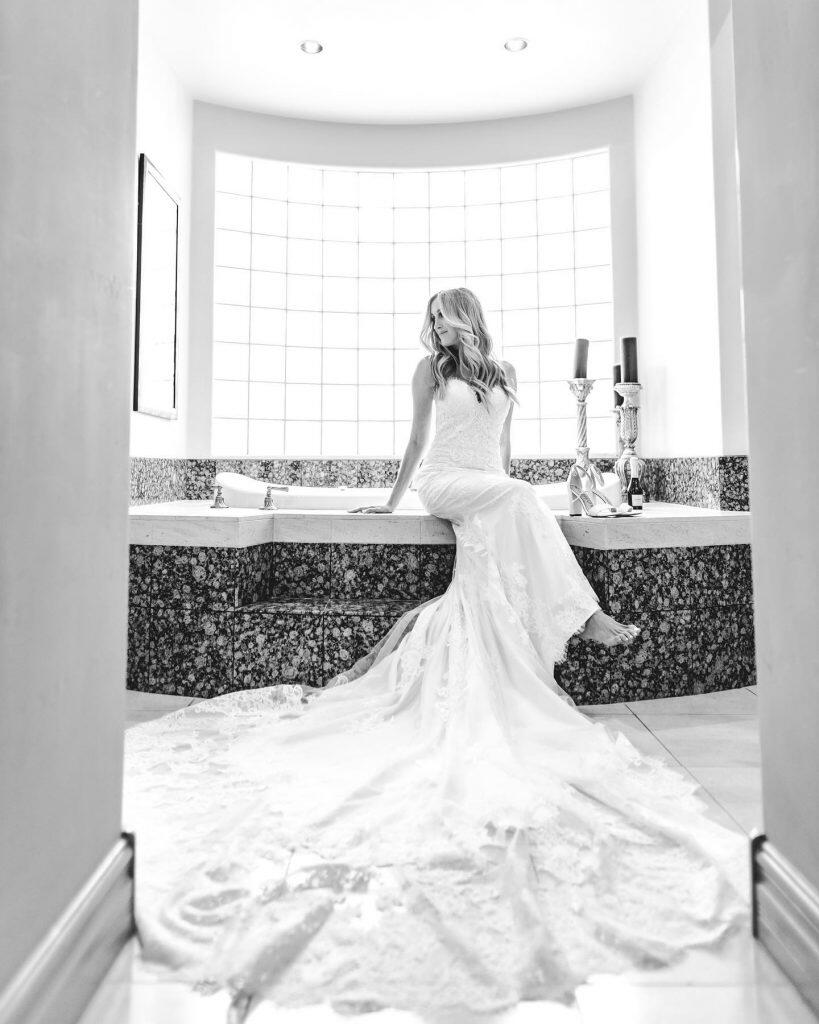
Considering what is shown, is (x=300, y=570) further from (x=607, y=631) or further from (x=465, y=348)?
(x=607, y=631)

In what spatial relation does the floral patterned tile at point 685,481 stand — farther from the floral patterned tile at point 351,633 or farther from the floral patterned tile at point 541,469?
the floral patterned tile at point 351,633

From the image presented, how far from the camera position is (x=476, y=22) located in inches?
141

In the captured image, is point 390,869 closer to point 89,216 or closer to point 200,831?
point 200,831

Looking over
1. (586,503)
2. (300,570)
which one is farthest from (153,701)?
(586,503)

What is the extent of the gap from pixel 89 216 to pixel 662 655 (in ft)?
7.28

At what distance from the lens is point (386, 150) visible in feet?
14.7

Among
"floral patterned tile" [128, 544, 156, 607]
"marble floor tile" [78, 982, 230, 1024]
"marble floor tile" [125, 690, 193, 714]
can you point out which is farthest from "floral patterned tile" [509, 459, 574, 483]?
"marble floor tile" [78, 982, 230, 1024]

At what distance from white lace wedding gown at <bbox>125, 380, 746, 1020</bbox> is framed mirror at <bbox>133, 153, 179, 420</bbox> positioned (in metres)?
1.97

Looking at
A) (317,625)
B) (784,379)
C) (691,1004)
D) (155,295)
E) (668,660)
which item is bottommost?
(691,1004)

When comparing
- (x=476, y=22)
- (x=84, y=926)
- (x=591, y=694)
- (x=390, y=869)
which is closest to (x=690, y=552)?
(x=591, y=694)

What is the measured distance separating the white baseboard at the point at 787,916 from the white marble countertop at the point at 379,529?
1478 millimetres

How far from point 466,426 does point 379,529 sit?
51 cm

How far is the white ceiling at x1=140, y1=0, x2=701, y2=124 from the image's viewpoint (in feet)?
11.5

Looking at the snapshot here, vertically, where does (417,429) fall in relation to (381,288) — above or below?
below
